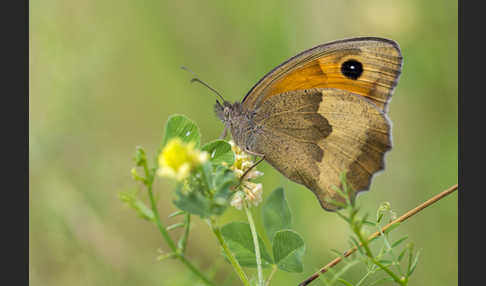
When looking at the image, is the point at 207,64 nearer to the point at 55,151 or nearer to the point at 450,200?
the point at 55,151

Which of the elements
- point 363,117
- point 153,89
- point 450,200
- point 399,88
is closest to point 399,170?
point 450,200

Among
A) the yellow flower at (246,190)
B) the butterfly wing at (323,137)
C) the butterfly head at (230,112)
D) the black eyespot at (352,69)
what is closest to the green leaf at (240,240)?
the yellow flower at (246,190)

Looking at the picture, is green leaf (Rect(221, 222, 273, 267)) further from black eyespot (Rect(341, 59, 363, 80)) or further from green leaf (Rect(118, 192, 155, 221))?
black eyespot (Rect(341, 59, 363, 80))

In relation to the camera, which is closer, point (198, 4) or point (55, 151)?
point (55, 151)

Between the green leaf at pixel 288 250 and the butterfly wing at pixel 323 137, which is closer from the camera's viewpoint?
the green leaf at pixel 288 250

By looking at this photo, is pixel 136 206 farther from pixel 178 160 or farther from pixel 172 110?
pixel 172 110

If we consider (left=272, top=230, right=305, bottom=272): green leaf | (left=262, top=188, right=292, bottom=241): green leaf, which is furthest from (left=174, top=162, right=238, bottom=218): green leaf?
(left=262, top=188, right=292, bottom=241): green leaf

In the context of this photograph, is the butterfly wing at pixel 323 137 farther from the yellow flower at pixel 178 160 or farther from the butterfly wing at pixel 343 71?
the yellow flower at pixel 178 160
